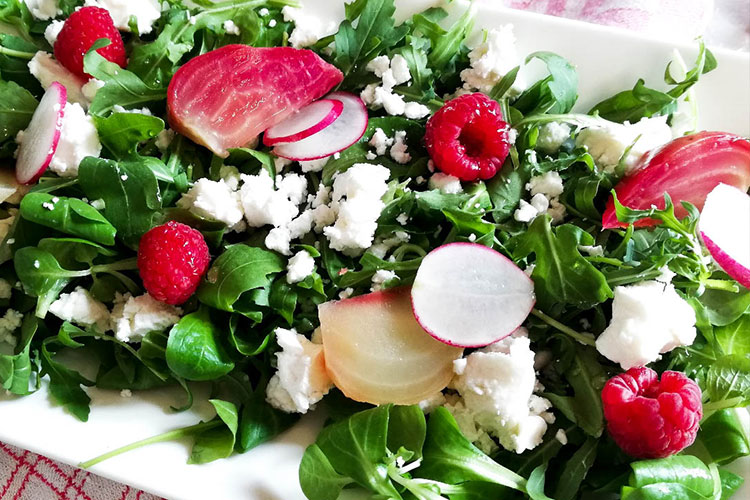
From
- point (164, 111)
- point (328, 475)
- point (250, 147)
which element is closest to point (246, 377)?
point (328, 475)

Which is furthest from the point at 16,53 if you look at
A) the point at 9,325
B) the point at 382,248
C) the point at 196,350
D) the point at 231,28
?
the point at 382,248

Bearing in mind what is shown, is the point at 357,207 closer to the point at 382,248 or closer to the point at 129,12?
the point at 382,248

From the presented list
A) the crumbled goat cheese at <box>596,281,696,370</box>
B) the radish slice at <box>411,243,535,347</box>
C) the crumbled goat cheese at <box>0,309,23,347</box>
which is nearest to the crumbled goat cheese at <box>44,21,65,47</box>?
the crumbled goat cheese at <box>0,309,23,347</box>

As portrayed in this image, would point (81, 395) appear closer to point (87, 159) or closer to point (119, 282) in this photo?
point (119, 282)

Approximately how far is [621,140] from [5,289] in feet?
4.38

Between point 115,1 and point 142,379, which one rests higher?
point 115,1

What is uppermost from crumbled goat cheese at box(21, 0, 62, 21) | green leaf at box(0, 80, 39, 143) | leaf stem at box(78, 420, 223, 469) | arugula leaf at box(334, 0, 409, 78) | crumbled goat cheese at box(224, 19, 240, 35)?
arugula leaf at box(334, 0, 409, 78)

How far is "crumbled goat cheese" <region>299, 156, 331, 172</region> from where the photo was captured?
5.09 feet

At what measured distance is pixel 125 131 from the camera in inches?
59.5

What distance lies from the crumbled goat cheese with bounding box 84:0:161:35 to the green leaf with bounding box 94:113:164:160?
0.28 metres

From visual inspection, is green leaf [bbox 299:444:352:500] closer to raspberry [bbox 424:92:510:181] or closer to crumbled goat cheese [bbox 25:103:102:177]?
raspberry [bbox 424:92:510:181]

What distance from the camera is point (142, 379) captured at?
147 cm

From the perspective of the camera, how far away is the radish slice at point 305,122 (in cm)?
156

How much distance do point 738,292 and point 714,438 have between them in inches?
11.3
